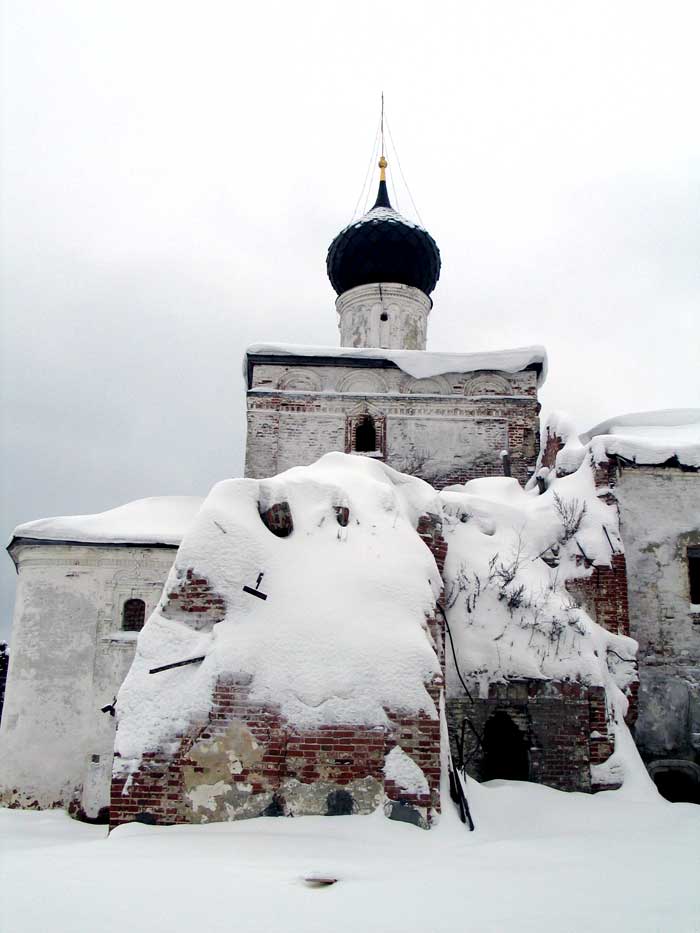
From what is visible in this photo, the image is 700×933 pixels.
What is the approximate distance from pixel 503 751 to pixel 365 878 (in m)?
3.55

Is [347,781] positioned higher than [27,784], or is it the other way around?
[347,781]

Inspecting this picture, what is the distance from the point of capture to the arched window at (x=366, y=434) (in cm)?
1332

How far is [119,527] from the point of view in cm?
1188

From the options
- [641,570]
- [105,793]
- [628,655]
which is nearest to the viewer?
[628,655]

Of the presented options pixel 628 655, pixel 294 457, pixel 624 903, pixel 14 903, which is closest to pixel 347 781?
pixel 624 903

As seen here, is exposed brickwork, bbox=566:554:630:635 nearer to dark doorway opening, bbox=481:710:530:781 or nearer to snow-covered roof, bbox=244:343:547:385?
dark doorway opening, bbox=481:710:530:781

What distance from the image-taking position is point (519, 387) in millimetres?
13672

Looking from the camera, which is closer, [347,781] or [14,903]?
[14,903]

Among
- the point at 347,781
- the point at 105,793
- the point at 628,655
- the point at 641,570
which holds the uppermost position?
the point at 641,570

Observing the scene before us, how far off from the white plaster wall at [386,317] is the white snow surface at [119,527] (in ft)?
15.1

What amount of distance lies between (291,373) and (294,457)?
150 cm

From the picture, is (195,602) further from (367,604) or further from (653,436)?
(653,436)

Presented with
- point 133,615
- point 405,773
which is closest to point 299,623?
point 405,773

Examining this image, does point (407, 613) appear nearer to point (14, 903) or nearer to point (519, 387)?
point (14, 903)
